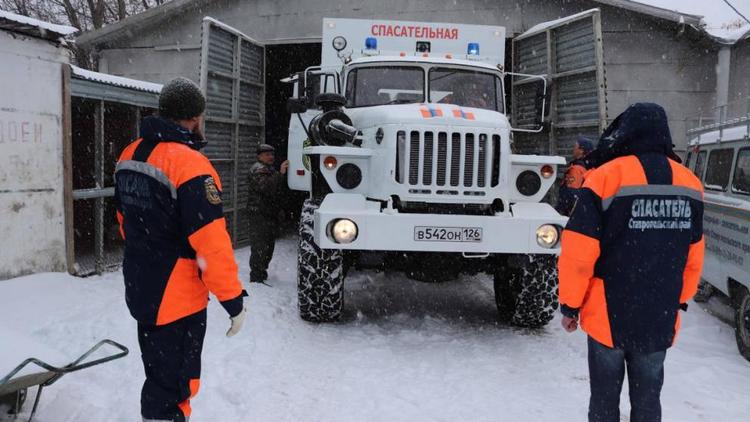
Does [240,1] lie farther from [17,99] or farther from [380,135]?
[380,135]

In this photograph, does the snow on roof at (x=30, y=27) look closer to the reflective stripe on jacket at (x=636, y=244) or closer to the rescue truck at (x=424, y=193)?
the rescue truck at (x=424, y=193)

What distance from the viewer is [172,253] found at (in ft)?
8.96

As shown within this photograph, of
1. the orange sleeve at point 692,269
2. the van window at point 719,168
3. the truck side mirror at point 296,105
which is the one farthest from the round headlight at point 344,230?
the van window at point 719,168

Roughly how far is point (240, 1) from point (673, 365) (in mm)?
10060

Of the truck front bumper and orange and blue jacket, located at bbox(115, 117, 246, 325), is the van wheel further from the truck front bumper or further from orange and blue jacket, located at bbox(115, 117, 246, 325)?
orange and blue jacket, located at bbox(115, 117, 246, 325)

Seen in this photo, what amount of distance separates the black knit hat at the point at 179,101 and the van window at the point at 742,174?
17.0 feet

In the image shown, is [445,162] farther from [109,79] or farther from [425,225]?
[109,79]

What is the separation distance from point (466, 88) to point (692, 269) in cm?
401

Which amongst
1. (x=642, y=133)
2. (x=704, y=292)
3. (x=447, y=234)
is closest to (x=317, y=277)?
(x=447, y=234)

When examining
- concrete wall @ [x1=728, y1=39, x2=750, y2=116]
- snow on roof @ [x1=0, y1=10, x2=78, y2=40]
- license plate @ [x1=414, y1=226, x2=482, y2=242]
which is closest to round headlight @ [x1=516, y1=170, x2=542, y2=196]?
license plate @ [x1=414, y1=226, x2=482, y2=242]

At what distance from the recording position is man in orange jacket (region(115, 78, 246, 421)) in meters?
2.66

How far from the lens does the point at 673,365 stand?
4910 millimetres

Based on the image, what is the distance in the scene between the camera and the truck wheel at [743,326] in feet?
16.9

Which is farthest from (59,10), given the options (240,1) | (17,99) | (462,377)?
(462,377)
